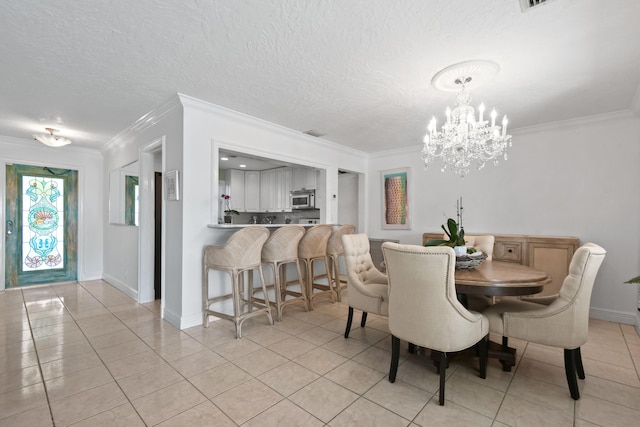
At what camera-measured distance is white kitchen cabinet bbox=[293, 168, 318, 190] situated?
593cm

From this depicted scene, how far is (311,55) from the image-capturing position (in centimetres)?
221

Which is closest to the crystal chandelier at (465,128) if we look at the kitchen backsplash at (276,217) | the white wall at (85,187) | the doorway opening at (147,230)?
the doorway opening at (147,230)

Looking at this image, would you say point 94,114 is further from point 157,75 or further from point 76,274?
point 76,274

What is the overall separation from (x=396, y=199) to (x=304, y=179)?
6.31 feet

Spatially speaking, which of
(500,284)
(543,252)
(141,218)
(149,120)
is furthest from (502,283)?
(141,218)

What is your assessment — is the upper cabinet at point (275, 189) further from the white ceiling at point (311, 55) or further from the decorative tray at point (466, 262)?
the decorative tray at point (466, 262)

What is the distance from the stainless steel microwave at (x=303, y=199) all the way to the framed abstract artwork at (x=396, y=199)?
1.40m

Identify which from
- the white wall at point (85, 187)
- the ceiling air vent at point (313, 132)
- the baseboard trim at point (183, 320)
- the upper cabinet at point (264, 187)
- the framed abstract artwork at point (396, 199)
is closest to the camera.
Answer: the baseboard trim at point (183, 320)

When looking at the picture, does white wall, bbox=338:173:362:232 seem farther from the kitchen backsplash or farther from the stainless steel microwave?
the stainless steel microwave

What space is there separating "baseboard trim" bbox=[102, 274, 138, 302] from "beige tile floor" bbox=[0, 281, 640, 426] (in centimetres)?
99

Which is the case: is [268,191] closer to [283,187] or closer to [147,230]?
[283,187]

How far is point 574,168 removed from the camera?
144 inches

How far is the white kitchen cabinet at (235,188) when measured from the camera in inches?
257

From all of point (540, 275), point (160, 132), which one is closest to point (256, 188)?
point (160, 132)
